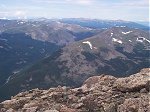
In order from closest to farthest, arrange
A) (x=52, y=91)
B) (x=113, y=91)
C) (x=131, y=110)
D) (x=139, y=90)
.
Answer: (x=131, y=110) → (x=139, y=90) → (x=113, y=91) → (x=52, y=91)

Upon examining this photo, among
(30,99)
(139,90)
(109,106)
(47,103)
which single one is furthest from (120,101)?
(30,99)

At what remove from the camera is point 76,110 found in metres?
32.6

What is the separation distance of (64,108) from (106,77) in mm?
14028

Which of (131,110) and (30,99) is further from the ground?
(131,110)

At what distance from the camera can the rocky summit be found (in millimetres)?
31141

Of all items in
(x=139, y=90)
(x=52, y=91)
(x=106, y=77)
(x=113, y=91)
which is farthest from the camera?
(x=106, y=77)

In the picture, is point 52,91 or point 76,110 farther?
point 52,91

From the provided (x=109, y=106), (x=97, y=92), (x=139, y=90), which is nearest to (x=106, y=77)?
(x=97, y=92)

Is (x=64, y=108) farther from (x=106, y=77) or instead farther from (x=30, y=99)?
(x=106, y=77)

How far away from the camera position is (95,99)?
35.3 m

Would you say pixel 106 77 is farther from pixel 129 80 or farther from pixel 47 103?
pixel 47 103

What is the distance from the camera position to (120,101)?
3275 cm

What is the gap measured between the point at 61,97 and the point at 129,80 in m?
8.38

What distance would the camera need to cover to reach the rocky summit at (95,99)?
102ft
